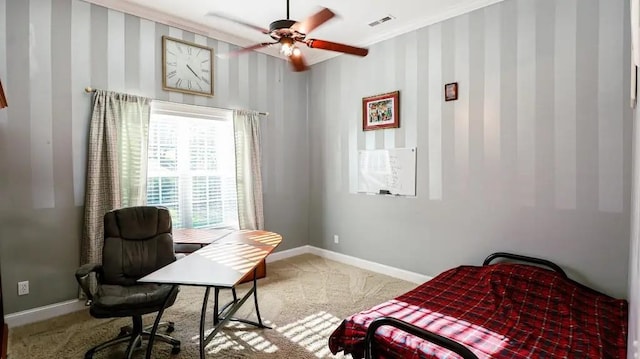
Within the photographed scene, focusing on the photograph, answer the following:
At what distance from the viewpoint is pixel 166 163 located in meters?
3.82

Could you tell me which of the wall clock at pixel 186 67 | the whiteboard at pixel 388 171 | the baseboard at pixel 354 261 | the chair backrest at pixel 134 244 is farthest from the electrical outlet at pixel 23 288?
the whiteboard at pixel 388 171

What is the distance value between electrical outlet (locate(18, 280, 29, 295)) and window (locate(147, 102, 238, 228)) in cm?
123

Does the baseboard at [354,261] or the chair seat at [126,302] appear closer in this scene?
the chair seat at [126,302]

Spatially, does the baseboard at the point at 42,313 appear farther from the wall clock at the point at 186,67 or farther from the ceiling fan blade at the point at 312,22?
the ceiling fan blade at the point at 312,22

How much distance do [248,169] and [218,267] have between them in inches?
93.2

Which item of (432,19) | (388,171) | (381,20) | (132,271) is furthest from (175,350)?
(432,19)

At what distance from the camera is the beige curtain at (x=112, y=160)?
313cm

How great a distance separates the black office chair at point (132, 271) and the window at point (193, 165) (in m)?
1.13

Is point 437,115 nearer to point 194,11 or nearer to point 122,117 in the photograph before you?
point 194,11

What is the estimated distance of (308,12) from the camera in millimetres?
3568

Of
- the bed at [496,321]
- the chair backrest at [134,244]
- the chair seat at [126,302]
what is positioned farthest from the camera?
the chair backrest at [134,244]

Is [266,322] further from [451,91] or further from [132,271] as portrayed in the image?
[451,91]

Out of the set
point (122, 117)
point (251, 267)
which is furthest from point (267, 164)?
point (251, 267)

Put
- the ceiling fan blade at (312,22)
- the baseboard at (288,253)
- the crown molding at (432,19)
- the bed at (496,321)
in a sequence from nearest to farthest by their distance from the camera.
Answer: the bed at (496,321)
the ceiling fan blade at (312,22)
the crown molding at (432,19)
the baseboard at (288,253)
